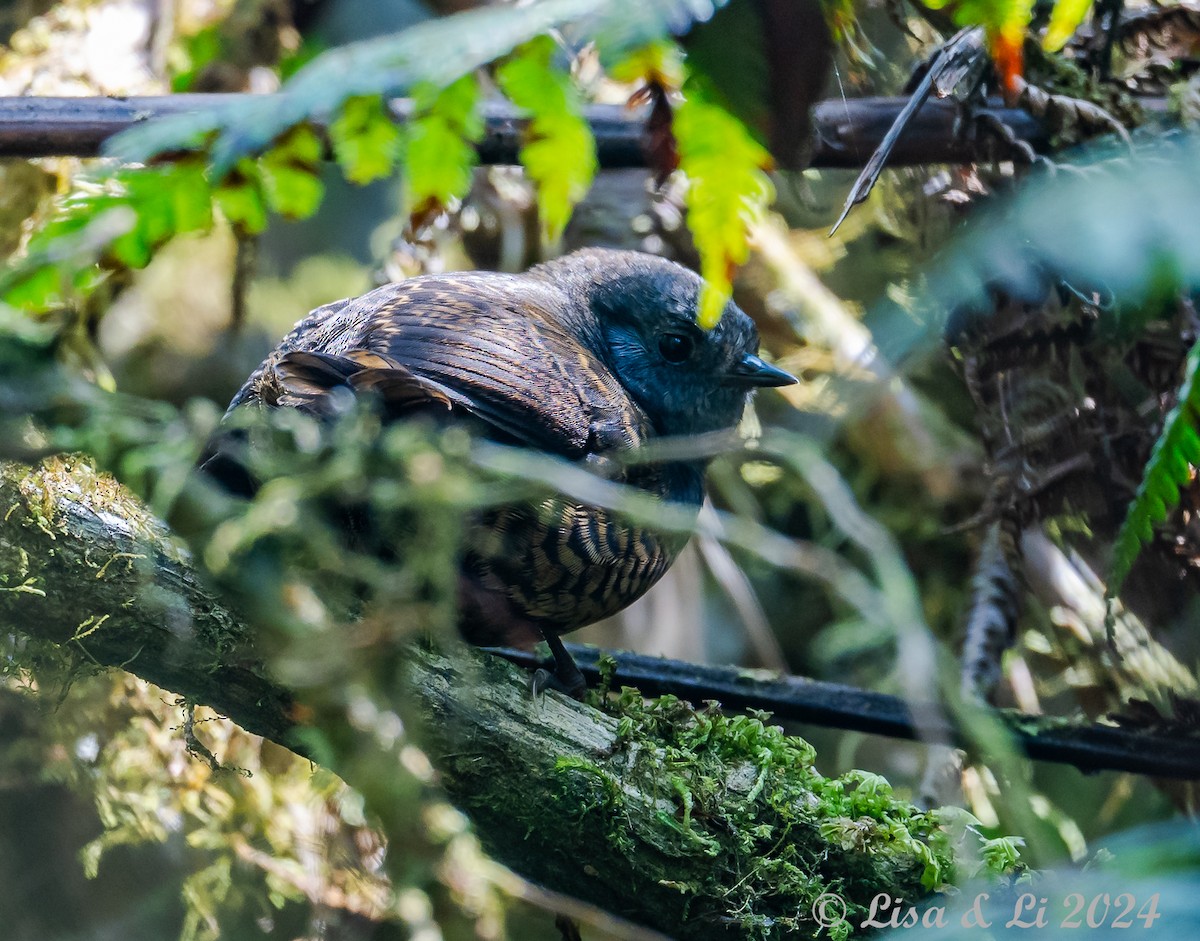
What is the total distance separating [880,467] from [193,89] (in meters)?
2.77

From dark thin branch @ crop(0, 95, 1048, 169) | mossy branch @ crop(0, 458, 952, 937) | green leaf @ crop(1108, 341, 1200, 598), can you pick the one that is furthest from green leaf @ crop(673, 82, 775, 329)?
dark thin branch @ crop(0, 95, 1048, 169)

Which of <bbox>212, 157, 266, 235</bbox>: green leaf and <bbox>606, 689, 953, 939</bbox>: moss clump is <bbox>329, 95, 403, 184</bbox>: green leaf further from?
<bbox>606, 689, 953, 939</bbox>: moss clump

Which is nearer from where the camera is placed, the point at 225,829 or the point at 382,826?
the point at 382,826

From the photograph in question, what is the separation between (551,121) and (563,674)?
44.7 inches

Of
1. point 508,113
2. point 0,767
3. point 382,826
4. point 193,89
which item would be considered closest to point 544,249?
point 193,89

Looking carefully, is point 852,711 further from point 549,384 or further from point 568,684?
point 549,384

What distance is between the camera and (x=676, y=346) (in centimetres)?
231

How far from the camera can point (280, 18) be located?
396 centimetres

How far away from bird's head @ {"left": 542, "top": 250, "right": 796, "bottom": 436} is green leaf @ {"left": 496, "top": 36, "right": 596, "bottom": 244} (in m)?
1.09

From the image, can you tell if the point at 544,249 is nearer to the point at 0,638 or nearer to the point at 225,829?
the point at 225,829

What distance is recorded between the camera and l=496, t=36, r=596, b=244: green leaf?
1134mm

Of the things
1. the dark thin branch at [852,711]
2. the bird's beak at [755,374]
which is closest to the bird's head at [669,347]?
the bird's beak at [755,374]

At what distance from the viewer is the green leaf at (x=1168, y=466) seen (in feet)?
4.17

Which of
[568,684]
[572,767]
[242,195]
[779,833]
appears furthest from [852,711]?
[242,195]
